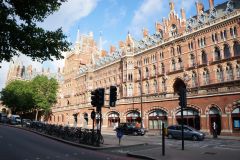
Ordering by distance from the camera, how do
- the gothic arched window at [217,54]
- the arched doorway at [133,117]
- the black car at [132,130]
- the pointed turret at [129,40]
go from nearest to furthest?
1. the black car at [132,130]
2. the gothic arched window at [217,54]
3. the arched doorway at [133,117]
4. the pointed turret at [129,40]

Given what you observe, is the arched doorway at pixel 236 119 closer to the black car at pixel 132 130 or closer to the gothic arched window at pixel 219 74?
the gothic arched window at pixel 219 74

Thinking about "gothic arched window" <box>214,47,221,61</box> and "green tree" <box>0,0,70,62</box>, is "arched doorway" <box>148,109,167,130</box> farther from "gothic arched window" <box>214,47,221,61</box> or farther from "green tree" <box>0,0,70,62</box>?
"green tree" <box>0,0,70,62</box>

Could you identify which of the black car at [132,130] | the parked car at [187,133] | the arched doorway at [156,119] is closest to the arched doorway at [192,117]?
the arched doorway at [156,119]

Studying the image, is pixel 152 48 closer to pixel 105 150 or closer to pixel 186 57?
pixel 186 57

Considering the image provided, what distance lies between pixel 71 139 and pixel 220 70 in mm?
27983

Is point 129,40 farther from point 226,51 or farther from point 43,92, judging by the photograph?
point 43,92

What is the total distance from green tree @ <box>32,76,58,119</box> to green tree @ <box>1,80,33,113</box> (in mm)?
1780

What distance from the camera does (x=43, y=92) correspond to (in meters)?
65.7

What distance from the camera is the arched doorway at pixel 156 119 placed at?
35469 millimetres

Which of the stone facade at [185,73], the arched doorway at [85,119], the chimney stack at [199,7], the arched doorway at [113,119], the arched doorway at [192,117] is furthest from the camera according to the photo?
the arched doorway at [85,119]

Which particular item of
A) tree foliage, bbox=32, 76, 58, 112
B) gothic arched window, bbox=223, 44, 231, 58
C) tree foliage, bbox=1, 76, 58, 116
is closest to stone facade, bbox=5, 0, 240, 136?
gothic arched window, bbox=223, 44, 231, 58

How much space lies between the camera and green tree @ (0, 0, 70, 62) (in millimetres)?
9259

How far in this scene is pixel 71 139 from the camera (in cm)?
1861

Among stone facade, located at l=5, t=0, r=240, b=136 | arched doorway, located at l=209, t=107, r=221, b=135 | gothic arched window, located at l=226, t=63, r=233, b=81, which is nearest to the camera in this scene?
arched doorway, located at l=209, t=107, r=221, b=135
